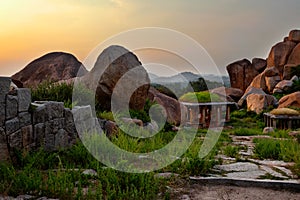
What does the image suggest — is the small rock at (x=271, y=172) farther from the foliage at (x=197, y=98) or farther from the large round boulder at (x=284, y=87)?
the large round boulder at (x=284, y=87)

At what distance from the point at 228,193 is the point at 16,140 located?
2.79m

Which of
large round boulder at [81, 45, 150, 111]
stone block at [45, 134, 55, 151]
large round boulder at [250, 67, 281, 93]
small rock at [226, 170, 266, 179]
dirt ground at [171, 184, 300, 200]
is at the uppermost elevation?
large round boulder at [250, 67, 281, 93]

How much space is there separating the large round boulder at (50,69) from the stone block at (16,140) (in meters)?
6.58

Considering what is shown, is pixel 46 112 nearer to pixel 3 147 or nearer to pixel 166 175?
pixel 3 147

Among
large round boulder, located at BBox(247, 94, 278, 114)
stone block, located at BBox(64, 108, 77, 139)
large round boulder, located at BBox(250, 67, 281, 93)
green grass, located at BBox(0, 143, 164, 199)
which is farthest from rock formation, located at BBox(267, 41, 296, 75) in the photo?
green grass, located at BBox(0, 143, 164, 199)

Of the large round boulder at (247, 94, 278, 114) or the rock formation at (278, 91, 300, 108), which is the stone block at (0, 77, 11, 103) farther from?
the large round boulder at (247, 94, 278, 114)

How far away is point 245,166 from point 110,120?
111 inches

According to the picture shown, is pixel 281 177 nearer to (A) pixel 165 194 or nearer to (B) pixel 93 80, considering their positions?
(A) pixel 165 194

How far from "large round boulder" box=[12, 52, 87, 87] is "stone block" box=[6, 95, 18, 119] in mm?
6533

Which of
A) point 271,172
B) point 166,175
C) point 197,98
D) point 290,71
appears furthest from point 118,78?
point 290,71

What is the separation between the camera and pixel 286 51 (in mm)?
23672

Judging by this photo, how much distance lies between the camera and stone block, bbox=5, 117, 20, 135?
4.64 metres

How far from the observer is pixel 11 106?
4754mm

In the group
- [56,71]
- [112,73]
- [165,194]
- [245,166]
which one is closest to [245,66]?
[56,71]
